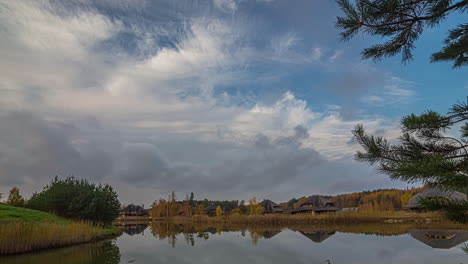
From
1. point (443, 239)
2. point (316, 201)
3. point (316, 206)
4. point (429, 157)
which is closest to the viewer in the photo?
point (429, 157)

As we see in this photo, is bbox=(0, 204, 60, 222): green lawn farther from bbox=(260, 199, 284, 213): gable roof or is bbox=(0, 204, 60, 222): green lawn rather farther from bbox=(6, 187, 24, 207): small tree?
bbox=(260, 199, 284, 213): gable roof

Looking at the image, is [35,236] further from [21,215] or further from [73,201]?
[73,201]

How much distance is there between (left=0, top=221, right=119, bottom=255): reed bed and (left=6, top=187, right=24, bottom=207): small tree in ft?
50.5

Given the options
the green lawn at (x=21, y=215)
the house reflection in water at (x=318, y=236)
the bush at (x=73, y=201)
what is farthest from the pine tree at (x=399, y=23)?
the bush at (x=73, y=201)

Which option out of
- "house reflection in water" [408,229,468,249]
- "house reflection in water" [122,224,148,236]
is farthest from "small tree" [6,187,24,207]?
"house reflection in water" [408,229,468,249]

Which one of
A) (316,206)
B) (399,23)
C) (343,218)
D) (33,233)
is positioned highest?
(399,23)

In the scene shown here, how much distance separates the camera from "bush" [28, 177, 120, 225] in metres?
24.0

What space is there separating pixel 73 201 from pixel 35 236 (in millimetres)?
9819

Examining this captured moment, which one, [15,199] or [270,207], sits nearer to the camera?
[15,199]

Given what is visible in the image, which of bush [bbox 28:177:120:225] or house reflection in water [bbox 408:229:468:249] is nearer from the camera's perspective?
house reflection in water [bbox 408:229:468:249]

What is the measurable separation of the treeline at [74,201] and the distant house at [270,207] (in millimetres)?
43463

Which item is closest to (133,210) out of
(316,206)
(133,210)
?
(133,210)

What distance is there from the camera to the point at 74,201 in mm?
23938

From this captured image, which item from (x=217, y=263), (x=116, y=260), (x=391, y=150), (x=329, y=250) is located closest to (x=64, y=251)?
(x=116, y=260)
